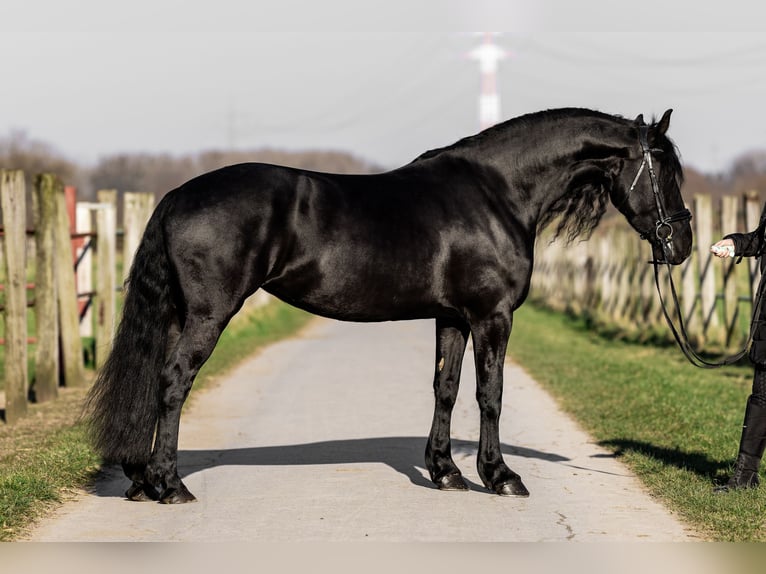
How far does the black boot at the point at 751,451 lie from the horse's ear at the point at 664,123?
1860 millimetres

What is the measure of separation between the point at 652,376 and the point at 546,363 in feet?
6.90

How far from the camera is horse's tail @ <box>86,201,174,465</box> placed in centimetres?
655

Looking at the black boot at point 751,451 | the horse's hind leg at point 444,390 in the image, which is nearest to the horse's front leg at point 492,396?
the horse's hind leg at point 444,390

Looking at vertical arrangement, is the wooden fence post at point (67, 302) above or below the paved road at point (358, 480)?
above

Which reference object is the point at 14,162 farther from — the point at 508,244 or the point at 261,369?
the point at 508,244

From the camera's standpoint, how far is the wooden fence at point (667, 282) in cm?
1630

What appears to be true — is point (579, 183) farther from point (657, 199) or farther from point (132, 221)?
point (132, 221)

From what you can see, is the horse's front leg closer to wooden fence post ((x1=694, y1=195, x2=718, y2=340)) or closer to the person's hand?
the person's hand

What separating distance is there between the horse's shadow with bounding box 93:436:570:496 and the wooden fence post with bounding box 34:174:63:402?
10.9 feet

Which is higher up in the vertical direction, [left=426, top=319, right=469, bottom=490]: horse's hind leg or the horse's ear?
the horse's ear

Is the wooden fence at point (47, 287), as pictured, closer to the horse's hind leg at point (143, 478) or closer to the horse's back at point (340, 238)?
the horse's hind leg at point (143, 478)

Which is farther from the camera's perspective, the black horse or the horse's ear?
the horse's ear

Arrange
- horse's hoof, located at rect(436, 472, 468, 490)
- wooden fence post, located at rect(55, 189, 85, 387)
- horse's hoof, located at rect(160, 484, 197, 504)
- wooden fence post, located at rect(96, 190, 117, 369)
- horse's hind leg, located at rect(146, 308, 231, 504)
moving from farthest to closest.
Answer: wooden fence post, located at rect(96, 190, 117, 369) → wooden fence post, located at rect(55, 189, 85, 387) → horse's hoof, located at rect(436, 472, 468, 490) → horse's hoof, located at rect(160, 484, 197, 504) → horse's hind leg, located at rect(146, 308, 231, 504)

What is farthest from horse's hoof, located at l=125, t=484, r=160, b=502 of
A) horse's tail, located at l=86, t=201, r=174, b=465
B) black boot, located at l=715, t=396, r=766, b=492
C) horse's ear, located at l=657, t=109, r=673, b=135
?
→ horse's ear, located at l=657, t=109, r=673, b=135
